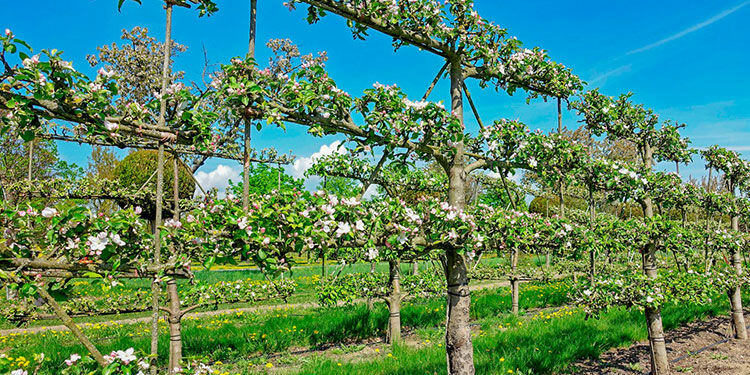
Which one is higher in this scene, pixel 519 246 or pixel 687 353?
pixel 519 246

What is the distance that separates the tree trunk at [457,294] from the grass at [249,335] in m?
3.79

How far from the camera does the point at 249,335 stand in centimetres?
724

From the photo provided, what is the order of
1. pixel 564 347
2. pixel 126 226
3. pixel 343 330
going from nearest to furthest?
pixel 126 226 < pixel 564 347 < pixel 343 330

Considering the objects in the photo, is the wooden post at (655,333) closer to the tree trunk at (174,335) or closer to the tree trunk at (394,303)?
the tree trunk at (394,303)

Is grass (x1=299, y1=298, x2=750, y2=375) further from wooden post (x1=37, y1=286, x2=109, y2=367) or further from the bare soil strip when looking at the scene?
wooden post (x1=37, y1=286, x2=109, y2=367)

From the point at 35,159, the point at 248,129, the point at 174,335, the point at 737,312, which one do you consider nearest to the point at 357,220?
the point at 248,129

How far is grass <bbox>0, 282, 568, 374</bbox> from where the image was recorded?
21.1ft

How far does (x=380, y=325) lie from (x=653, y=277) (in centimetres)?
475

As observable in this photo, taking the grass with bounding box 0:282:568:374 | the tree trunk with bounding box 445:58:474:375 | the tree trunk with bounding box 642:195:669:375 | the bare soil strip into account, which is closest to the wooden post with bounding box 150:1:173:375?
the tree trunk with bounding box 445:58:474:375

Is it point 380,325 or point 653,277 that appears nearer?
point 653,277

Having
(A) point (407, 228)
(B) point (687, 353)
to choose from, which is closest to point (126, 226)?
(A) point (407, 228)

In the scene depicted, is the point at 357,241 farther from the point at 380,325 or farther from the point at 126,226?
the point at 380,325

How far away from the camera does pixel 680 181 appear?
5.56 meters

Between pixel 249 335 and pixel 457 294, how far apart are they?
15.6 ft
